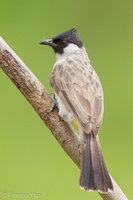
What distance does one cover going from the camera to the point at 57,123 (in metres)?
3.46

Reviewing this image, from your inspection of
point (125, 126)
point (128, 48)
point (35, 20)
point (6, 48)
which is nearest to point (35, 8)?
point (35, 20)

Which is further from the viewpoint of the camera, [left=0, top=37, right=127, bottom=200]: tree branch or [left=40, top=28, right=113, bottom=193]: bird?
[left=0, top=37, right=127, bottom=200]: tree branch

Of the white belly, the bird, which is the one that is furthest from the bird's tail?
the white belly

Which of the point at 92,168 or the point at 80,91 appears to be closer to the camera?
the point at 92,168

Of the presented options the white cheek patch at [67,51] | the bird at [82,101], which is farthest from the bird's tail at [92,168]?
the white cheek patch at [67,51]

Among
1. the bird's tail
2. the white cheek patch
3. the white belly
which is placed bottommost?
the bird's tail

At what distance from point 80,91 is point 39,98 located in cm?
36

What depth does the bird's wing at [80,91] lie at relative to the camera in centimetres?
A: 347

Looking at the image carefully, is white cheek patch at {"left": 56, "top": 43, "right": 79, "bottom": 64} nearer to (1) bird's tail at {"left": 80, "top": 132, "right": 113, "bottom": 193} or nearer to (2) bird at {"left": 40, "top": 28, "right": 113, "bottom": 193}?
(2) bird at {"left": 40, "top": 28, "right": 113, "bottom": 193}

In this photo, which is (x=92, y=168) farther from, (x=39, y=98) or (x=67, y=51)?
(x=67, y=51)

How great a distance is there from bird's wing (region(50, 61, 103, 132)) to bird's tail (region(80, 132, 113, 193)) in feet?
0.28

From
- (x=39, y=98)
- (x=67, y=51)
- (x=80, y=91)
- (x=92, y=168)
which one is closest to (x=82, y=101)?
(x=80, y=91)

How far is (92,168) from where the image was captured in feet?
10.6

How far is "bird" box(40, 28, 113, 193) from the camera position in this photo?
3.22 meters
